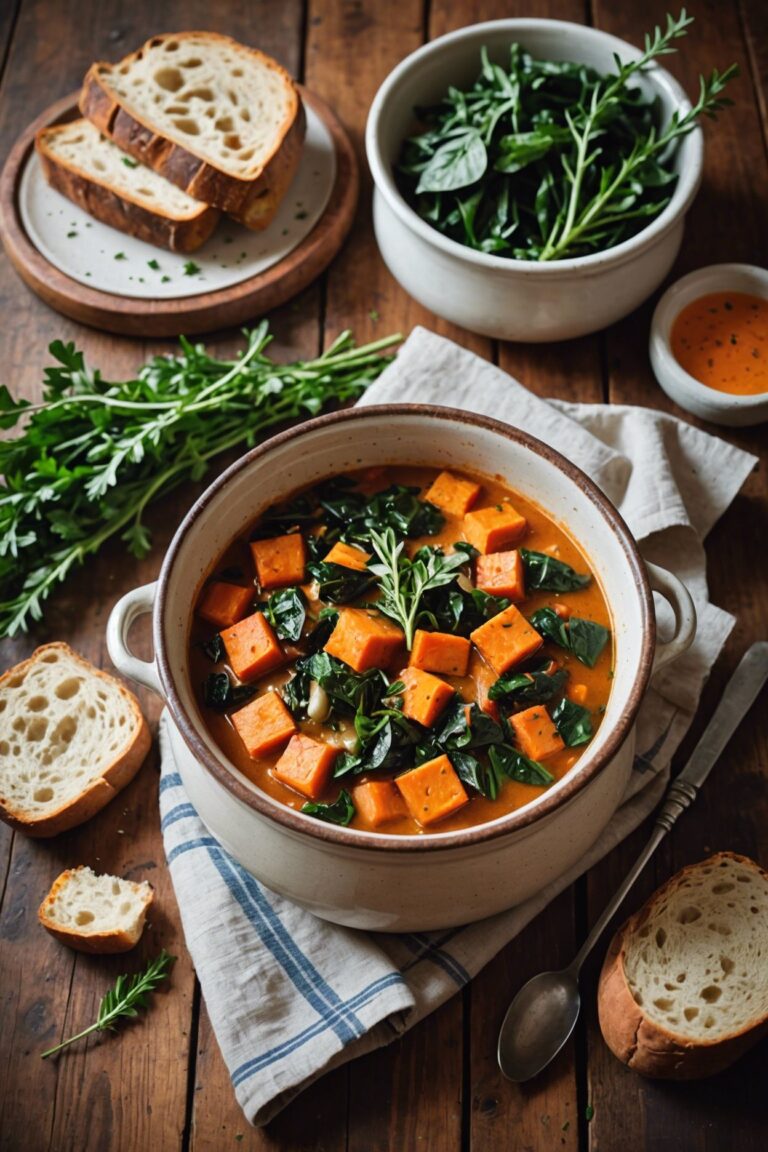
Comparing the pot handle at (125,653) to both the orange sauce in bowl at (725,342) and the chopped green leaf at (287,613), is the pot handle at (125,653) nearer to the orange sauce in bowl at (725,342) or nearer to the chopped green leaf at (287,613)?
the chopped green leaf at (287,613)

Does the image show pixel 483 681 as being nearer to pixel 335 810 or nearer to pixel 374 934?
pixel 335 810

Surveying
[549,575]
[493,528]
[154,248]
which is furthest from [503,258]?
[154,248]

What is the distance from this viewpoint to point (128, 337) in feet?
12.6

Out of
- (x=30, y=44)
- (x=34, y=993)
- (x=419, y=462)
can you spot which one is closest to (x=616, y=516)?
(x=419, y=462)

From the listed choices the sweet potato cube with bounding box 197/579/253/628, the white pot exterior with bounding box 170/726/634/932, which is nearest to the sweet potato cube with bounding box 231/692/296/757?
the white pot exterior with bounding box 170/726/634/932

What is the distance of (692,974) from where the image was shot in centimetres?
279

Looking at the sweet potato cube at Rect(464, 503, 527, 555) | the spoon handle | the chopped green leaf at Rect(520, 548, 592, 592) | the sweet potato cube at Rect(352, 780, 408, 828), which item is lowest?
the spoon handle

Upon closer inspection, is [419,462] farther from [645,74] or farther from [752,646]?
[645,74]

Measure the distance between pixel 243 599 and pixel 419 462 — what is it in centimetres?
60

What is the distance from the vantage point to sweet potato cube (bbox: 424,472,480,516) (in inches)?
120

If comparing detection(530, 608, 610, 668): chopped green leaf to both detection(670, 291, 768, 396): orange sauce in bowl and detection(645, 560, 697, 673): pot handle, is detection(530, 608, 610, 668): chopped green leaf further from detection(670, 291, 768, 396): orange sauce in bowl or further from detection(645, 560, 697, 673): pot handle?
detection(670, 291, 768, 396): orange sauce in bowl

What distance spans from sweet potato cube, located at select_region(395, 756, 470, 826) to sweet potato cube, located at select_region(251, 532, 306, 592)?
0.60m

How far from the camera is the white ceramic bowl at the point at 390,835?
8.14 feet

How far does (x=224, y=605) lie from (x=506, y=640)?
0.68 metres
